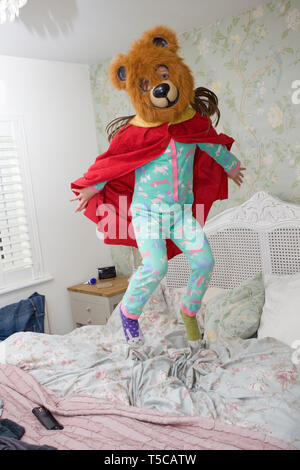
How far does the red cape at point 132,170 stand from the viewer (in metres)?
1.82

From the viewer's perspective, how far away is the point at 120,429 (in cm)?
163

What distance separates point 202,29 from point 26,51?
3.80 ft

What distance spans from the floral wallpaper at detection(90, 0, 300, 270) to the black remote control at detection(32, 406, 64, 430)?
172 centimetres

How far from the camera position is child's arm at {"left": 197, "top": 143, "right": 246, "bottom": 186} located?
1922 millimetres

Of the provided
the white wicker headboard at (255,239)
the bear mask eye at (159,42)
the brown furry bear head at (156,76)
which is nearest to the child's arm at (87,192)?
the brown furry bear head at (156,76)

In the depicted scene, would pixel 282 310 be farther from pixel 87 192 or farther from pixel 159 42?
pixel 159 42

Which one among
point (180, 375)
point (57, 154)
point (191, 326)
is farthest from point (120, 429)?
point (57, 154)

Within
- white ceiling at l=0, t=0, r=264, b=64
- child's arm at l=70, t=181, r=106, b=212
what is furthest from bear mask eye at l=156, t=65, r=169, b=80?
white ceiling at l=0, t=0, r=264, b=64

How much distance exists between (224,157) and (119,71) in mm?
561

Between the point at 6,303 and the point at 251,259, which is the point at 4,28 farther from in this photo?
the point at 251,259

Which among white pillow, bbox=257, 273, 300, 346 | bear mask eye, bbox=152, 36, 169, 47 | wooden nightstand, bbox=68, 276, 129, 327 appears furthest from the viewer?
wooden nightstand, bbox=68, 276, 129, 327

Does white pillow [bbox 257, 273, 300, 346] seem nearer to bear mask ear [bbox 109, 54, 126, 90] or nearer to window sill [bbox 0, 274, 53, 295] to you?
bear mask ear [bbox 109, 54, 126, 90]
